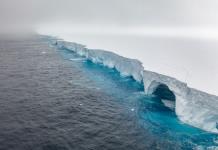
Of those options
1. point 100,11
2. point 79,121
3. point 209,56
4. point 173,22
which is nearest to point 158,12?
point 173,22

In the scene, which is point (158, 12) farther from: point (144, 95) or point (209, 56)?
point (144, 95)

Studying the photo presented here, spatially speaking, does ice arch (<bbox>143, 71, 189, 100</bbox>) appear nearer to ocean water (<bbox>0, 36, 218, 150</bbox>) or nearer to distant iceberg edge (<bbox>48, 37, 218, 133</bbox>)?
distant iceberg edge (<bbox>48, 37, 218, 133</bbox>)

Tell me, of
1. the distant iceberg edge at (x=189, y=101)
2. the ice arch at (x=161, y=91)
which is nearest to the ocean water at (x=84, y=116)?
the distant iceberg edge at (x=189, y=101)

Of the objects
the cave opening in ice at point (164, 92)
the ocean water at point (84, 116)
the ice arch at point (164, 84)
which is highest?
the ice arch at point (164, 84)

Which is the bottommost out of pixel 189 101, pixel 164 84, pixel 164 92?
pixel 164 92

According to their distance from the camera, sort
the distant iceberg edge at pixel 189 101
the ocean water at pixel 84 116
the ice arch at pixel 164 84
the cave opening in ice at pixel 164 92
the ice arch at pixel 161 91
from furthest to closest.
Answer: the cave opening in ice at pixel 164 92
the ice arch at pixel 161 91
the ice arch at pixel 164 84
the distant iceberg edge at pixel 189 101
the ocean water at pixel 84 116

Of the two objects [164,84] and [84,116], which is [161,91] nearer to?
[164,84]

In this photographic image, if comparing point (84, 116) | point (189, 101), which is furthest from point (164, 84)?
point (84, 116)

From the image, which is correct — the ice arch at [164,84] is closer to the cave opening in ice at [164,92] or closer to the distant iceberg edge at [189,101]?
the distant iceberg edge at [189,101]

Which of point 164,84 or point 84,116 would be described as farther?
point 164,84
